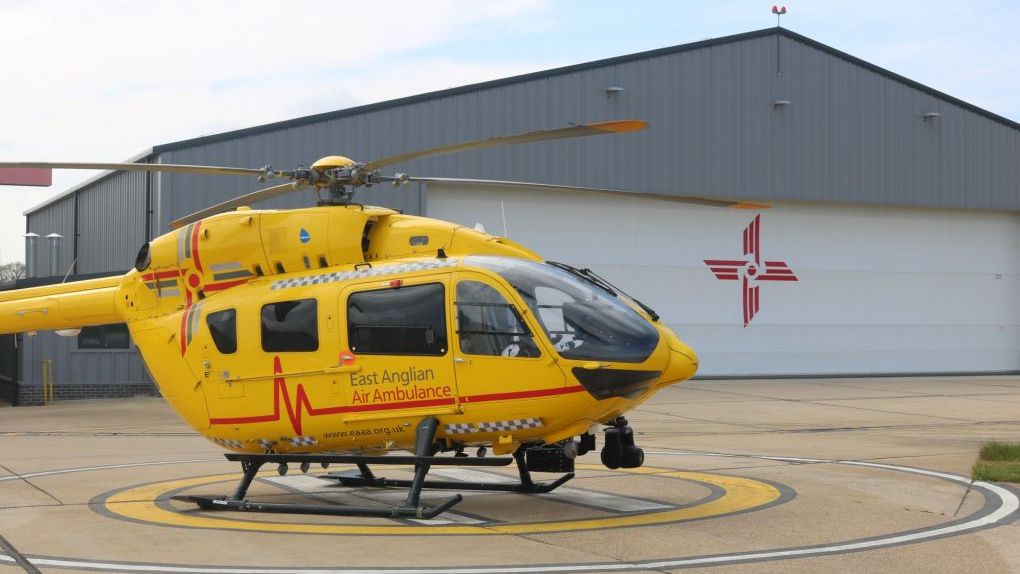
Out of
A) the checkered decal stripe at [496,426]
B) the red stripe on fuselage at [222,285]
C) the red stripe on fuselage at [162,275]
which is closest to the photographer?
the checkered decal stripe at [496,426]

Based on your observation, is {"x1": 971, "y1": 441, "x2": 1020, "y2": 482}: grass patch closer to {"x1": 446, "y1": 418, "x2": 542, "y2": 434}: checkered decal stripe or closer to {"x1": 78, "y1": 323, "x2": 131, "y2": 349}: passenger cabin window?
{"x1": 446, "y1": 418, "x2": 542, "y2": 434}: checkered decal stripe

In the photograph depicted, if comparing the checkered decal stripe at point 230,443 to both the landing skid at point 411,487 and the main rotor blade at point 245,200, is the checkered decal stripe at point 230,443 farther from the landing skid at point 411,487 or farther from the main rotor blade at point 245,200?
the main rotor blade at point 245,200

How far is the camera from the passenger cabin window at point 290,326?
10.7m

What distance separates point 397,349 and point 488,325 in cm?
91

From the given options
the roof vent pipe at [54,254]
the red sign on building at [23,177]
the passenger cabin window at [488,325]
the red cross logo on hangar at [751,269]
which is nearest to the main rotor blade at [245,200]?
the passenger cabin window at [488,325]

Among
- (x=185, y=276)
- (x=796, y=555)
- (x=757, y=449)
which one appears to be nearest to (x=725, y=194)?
(x=757, y=449)

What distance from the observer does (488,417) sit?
32.8 feet

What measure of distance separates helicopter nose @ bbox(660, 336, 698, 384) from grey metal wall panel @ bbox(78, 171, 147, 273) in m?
19.8

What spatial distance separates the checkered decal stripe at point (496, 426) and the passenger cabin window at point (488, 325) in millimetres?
588

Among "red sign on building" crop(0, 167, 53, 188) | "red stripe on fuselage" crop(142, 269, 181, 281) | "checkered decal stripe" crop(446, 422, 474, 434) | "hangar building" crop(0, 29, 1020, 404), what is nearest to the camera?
"checkered decal stripe" crop(446, 422, 474, 434)

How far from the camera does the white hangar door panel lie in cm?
3008

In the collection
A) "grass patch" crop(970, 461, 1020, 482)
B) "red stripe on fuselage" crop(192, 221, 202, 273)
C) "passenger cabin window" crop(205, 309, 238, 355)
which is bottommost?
"grass patch" crop(970, 461, 1020, 482)

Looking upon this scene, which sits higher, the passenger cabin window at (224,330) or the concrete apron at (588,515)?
the passenger cabin window at (224,330)

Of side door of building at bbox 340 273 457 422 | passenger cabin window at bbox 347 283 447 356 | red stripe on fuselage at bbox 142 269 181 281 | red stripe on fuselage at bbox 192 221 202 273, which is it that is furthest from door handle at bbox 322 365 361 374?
red stripe on fuselage at bbox 142 269 181 281
